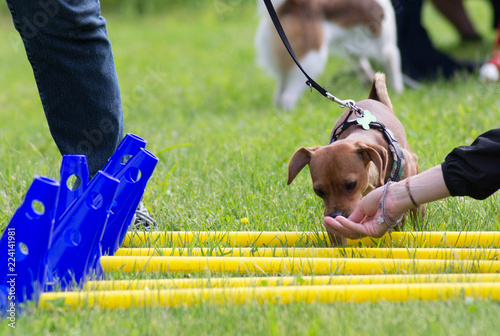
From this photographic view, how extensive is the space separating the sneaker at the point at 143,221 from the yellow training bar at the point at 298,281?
767 mm

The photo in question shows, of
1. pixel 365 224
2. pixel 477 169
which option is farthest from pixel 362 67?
pixel 477 169

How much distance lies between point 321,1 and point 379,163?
3.33 meters

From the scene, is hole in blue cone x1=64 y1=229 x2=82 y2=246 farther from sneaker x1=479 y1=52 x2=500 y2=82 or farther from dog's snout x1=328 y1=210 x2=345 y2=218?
sneaker x1=479 y1=52 x2=500 y2=82

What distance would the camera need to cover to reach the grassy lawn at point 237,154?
1.92 meters

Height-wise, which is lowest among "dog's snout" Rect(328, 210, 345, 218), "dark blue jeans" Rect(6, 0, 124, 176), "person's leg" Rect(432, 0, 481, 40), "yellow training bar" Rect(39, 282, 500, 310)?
"person's leg" Rect(432, 0, 481, 40)

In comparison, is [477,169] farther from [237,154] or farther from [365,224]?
[237,154]

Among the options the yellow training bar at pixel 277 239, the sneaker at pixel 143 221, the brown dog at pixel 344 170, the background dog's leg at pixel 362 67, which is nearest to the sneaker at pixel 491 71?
the background dog's leg at pixel 362 67

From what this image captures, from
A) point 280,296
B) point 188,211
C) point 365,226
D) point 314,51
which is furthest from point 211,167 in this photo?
point 314,51

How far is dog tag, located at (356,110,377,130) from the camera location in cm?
312

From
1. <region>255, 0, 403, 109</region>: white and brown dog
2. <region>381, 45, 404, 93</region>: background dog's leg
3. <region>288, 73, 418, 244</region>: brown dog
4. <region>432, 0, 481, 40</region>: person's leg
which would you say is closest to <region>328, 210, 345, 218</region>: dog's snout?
<region>288, 73, 418, 244</region>: brown dog

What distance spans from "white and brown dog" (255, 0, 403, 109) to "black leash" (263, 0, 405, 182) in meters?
2.45

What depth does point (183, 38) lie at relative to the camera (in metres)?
10.6

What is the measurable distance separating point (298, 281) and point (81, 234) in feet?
2.59

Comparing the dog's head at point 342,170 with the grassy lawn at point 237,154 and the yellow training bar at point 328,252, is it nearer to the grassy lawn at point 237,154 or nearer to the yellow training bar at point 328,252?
the grassy lawn at point 237,154
